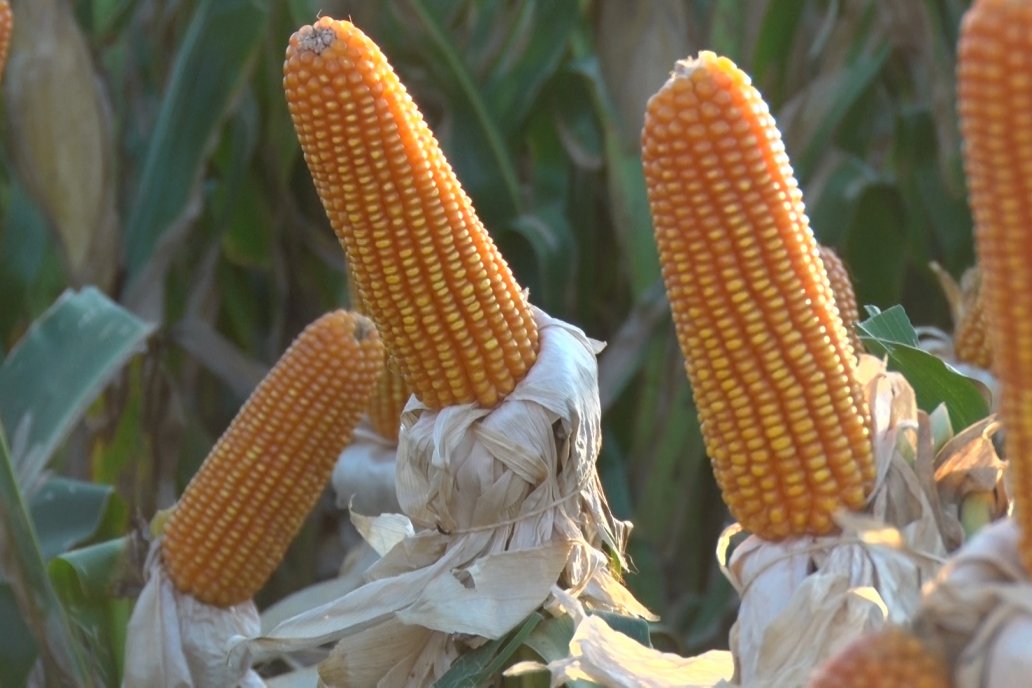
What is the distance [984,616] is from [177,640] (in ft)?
4.02

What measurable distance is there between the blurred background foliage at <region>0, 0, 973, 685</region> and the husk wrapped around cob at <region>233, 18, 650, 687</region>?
1337 millimetres

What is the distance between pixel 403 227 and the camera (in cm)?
147

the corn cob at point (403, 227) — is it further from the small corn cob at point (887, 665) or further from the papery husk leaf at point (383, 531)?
the small corn cob at point (887, 665)

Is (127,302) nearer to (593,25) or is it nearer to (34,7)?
(34,7)

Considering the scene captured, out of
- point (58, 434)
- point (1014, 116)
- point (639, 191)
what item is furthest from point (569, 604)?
point (639, 191)

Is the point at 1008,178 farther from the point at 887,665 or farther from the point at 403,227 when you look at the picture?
the point at 403,227

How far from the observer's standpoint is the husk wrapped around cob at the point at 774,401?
4.12 feet

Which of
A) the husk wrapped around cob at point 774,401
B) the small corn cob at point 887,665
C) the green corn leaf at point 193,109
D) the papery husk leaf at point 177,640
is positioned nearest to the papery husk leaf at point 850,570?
the husk wrapped around cob at point 774,401

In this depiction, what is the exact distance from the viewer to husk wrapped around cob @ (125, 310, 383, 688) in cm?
184

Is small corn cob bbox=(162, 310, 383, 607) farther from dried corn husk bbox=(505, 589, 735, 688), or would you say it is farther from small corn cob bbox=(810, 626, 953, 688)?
small corn cob bbox=(810, 626, 953, 688)

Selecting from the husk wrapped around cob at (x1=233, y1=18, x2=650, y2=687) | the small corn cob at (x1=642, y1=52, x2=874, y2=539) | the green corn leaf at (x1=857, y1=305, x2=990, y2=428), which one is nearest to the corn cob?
the husk wrapped around cob at (x1=233, y1=18, x2=650, y2=687)

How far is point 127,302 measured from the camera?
311 centimetres

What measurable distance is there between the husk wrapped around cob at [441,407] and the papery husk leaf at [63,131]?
1599 millimetres

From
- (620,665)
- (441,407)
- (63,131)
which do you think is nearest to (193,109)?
(63,131)
